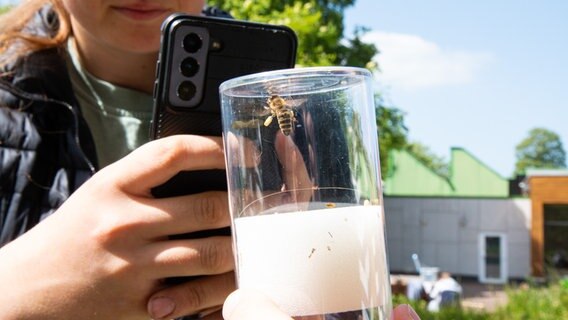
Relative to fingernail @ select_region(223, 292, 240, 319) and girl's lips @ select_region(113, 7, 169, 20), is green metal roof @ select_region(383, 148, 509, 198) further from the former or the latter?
fingernail @ select_region(223, 292, 240, 319)

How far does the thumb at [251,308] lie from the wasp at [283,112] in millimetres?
183

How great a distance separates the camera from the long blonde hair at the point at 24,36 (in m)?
1.46

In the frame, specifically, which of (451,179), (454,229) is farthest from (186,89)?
(451,179)

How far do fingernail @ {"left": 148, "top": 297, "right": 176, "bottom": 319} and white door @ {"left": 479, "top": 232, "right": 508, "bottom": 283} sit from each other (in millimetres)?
19724

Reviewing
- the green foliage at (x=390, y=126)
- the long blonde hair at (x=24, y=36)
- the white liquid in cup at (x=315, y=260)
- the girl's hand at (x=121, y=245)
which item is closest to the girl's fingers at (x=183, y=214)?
the girl's hand at (x=121, y=245)

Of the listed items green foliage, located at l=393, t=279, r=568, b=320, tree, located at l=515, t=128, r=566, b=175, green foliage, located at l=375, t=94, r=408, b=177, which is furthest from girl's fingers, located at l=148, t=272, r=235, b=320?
tree, located at l=515, t=128, r=566, b=175

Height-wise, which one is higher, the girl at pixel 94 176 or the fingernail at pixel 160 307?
the girl at pixel 94 176

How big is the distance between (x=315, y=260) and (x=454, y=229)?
20.3 meters

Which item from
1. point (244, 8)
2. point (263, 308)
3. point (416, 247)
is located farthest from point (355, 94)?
point (416, 247)

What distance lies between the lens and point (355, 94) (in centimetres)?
78

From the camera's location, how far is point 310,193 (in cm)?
75

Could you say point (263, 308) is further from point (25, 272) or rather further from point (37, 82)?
point (37, 82)

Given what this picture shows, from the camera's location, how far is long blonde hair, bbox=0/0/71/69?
146 centimetres

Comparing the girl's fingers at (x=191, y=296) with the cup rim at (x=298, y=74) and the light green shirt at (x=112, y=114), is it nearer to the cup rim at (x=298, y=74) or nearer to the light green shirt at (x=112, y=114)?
the cup rim at (x=298, y=74)
